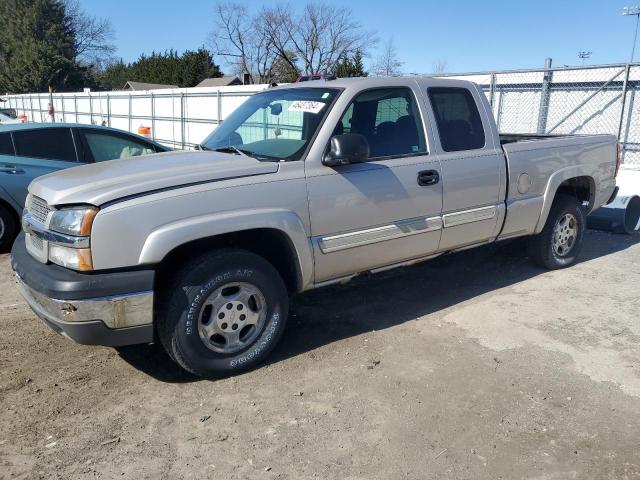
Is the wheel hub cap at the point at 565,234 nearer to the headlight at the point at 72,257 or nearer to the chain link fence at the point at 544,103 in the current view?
the chain link fence at the point at 544,103

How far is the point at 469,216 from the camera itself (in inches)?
188

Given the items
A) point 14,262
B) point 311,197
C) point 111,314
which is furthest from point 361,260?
point 14,262

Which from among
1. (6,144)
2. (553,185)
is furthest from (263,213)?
(6,144)

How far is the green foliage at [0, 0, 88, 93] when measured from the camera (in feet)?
182

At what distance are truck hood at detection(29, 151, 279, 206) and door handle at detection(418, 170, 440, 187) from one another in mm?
1274

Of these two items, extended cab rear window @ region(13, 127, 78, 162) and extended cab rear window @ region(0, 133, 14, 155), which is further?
extended cab rear window @ region(13, 127, 78, 162)

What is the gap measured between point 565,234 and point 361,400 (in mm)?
3735

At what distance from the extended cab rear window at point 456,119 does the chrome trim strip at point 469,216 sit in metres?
0.54

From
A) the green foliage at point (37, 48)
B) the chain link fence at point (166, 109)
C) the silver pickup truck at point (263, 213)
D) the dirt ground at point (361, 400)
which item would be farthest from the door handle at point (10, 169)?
the green foliage at point (37, 48)

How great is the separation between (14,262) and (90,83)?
62.4m

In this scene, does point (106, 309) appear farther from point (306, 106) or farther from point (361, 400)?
point (306, 106)

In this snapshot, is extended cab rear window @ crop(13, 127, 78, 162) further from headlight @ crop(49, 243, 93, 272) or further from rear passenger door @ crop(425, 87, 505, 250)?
rear passenger door @ crop(425, 87, 505, 250)

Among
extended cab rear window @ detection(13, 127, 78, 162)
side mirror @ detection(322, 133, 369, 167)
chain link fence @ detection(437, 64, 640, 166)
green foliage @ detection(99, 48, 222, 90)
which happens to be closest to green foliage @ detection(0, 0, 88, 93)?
green foliage @ detection(99, 48, 222, 90)

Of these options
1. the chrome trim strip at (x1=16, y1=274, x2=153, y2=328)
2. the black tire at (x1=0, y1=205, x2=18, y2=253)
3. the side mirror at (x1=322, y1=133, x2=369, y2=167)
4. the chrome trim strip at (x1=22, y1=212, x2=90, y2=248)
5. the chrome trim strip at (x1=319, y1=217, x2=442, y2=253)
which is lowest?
the black tire at (x1=0, y1=205, x2=18, y2=253)
